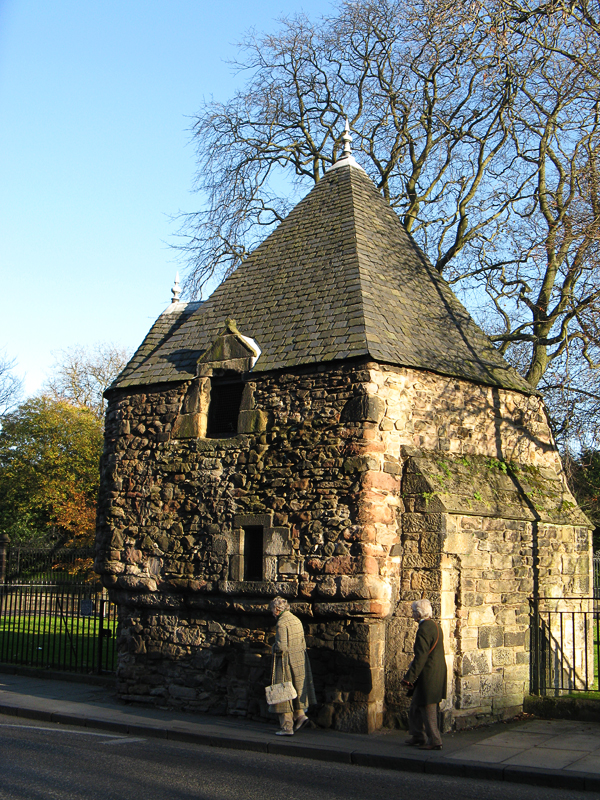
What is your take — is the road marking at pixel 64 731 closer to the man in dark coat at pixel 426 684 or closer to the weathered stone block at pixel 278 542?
the weathered stone block at pixel 278 542

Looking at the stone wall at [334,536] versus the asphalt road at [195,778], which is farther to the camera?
the stone wall at [334,536]

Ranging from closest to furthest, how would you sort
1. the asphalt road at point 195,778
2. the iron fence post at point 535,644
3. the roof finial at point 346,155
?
the asphalt road at point 195,778
the iron fence post at point 535,644
the roof finial at point 346,155

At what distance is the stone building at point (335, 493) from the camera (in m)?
9.18

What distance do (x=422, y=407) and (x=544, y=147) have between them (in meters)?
8.83

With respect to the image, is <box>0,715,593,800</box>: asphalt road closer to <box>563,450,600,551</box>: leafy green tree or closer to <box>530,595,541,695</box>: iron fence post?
<box>530,595,541,695</box>: iron fence post

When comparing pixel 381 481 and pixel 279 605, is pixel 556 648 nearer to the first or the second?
pixel 381 481

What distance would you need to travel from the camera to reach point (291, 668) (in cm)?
865

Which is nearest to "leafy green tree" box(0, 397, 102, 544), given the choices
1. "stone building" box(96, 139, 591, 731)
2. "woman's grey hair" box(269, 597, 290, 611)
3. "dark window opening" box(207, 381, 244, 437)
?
"stone building" box(96, 139, 591, 731)

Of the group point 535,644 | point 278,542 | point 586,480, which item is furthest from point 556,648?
point 586,480

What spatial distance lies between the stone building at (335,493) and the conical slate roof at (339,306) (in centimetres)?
4

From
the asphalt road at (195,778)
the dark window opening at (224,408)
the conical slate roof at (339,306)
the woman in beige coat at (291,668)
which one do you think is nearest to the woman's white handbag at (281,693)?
the woman in beige coat at (291,668)

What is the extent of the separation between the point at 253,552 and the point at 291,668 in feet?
5.77

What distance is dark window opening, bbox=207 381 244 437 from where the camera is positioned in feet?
35.2

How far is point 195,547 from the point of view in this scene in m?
10.4
